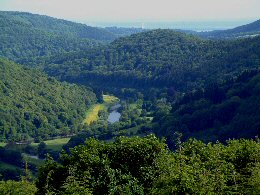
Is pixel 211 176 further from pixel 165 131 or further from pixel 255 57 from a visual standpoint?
pixel 255 57

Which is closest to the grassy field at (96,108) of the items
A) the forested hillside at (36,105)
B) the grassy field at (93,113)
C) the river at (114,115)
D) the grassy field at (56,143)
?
the grassy field at (93,113)

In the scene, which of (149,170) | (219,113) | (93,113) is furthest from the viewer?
(93,113)

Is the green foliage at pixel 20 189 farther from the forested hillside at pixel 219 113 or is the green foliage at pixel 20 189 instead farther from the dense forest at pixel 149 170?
the forested hillside at pixel 219 113

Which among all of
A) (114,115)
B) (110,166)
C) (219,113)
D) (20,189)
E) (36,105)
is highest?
(110,166)

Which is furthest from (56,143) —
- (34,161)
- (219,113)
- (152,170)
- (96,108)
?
(152,170)

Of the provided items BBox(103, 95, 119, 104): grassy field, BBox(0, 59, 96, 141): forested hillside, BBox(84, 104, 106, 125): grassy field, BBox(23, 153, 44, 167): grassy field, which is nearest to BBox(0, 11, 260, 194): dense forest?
BBox(23, 153, 44, 167): grassy field

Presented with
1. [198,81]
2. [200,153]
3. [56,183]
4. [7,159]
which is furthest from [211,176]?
[198,81]

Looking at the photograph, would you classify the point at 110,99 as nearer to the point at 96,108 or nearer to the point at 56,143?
the point at 96,108

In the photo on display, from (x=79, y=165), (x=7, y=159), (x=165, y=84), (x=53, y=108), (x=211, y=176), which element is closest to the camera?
(x=211, y=176)
